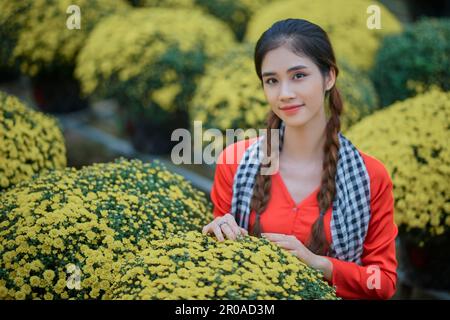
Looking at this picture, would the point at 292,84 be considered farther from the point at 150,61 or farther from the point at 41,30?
the point at 41,30

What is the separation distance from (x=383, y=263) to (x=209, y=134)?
6.95 ft

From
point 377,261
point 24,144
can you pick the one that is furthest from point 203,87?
point 377,261

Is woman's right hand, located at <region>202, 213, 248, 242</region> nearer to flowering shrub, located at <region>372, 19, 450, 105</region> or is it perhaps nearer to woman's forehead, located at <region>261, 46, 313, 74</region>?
woman's forehead, located at <region>261, 46, 313, 74</region>

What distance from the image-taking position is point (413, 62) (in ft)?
15.9

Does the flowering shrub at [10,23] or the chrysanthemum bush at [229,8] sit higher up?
the chrysanthemum bush at [229,8]

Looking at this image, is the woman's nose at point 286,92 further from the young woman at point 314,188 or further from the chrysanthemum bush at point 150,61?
the chrysanthemum bush at point 150,61

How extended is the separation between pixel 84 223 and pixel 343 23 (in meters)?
4.05

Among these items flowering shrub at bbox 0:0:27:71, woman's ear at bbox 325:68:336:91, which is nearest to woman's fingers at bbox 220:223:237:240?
woman's ear at bbox 325:68:336:91

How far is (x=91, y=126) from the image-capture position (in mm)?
6754

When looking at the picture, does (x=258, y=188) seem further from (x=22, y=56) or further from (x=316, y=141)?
(x=22, y=56)

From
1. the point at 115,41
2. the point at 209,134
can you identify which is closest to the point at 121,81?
the point at 115,41

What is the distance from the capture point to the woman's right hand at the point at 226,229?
86.4 inches

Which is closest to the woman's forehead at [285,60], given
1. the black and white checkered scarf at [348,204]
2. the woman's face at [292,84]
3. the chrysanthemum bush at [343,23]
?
the woman's face at [292,84]

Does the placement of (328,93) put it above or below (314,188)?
above
